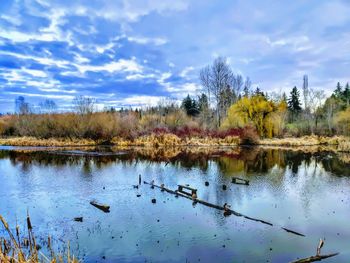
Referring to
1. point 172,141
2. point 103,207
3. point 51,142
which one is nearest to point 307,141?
point 172,141

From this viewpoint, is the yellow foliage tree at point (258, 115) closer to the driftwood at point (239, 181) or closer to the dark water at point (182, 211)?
the dark water at point (182, 211)

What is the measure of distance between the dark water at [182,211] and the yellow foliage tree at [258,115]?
24039mm

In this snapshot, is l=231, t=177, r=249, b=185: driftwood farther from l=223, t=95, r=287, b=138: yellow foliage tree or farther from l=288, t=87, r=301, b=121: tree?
l=288, t=87, r=301, b=121: tree

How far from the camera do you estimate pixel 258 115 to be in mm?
49562

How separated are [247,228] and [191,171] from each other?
12.4 metres

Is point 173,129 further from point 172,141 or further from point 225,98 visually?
point 225,98

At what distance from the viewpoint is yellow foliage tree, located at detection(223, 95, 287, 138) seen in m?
49.2

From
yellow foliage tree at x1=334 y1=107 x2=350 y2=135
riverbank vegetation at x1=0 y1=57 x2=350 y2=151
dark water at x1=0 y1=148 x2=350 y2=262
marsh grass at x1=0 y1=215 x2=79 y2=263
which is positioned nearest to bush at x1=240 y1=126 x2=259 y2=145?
riverbank vegetation at x1=0 y1=57 x2=350 y2=151

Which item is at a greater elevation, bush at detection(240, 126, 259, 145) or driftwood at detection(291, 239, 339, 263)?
bush at detection(240, 126, 259, 145)

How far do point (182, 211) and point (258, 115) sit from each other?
3818 cm

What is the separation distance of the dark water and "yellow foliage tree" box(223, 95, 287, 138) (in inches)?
946

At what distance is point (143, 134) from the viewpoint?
47.1m

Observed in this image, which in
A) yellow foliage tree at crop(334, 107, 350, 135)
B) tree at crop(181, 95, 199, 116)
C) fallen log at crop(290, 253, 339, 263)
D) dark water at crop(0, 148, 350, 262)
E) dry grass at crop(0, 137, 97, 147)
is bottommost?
fallen log at crop(290, 253, 339, 263)

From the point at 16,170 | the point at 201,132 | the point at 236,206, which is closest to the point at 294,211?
the point at 236,206
